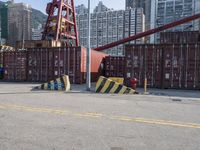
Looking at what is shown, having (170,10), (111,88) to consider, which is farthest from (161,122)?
(170,10)

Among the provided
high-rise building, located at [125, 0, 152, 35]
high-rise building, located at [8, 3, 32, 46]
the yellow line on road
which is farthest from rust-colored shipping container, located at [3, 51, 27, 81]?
high-rise building, located at [125, 0, 152, 35]

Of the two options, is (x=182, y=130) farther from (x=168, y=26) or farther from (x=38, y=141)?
(x=168, y=26)

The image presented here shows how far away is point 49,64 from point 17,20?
1293 inches

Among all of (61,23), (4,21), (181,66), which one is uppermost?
(4,21)

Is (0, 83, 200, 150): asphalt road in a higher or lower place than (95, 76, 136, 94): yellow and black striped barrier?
lower

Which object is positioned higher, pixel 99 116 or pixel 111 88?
pixel 111 88

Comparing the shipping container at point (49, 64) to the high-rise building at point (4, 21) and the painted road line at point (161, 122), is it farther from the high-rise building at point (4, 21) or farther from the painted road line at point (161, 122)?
the high-rise building at point (4, 21)

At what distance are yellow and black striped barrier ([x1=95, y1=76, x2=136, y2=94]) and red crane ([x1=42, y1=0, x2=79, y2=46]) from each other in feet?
61.3

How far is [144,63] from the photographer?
18844 millimetres

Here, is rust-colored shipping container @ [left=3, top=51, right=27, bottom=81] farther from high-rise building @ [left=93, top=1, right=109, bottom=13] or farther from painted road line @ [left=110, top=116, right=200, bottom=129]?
high-rise building @ [left=93, top=1, right=109, bottom=13]

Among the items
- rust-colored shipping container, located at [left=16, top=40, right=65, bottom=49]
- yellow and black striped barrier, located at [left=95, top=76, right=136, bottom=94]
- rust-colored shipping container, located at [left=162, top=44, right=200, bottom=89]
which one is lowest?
yellow and black striped barrier, located at [left=95, top=76, right=136, bottom=94]

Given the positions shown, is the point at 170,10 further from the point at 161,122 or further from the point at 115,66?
the point at 161,122

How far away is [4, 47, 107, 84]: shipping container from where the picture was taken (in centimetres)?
2103

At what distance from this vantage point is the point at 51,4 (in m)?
35.5
